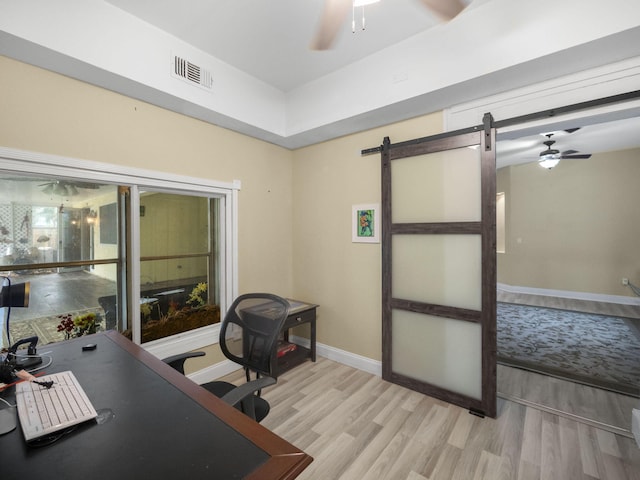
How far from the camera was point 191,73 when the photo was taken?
237 cm

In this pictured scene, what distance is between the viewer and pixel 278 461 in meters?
0.80

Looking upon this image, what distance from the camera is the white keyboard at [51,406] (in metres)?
0.91

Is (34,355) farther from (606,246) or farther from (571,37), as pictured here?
(606,246)

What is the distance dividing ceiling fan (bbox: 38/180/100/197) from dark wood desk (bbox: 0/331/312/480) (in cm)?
150

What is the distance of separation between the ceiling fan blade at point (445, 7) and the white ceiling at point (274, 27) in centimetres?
24

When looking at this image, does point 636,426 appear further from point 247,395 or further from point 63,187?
point 63,187

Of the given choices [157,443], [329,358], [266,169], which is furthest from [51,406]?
[266,169]

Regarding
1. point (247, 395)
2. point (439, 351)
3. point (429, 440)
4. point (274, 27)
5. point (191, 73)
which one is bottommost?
point (429, 440)

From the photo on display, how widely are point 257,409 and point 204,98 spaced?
2.42 metres

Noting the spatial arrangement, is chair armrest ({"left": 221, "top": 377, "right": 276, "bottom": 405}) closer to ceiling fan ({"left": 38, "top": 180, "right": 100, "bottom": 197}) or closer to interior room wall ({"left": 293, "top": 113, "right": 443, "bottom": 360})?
interior room wall ({"left": 293, "top": 113, "right": 443, "bottom": 360})

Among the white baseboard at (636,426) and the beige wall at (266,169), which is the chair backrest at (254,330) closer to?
the beige wall at (266,169)

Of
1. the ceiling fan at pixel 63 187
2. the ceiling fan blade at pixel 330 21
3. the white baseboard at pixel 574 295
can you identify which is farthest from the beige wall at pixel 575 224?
the ceiling fan at pixel 63 187

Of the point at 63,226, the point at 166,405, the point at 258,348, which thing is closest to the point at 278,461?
the point at 166,405

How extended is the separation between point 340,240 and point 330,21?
2.06 meters
